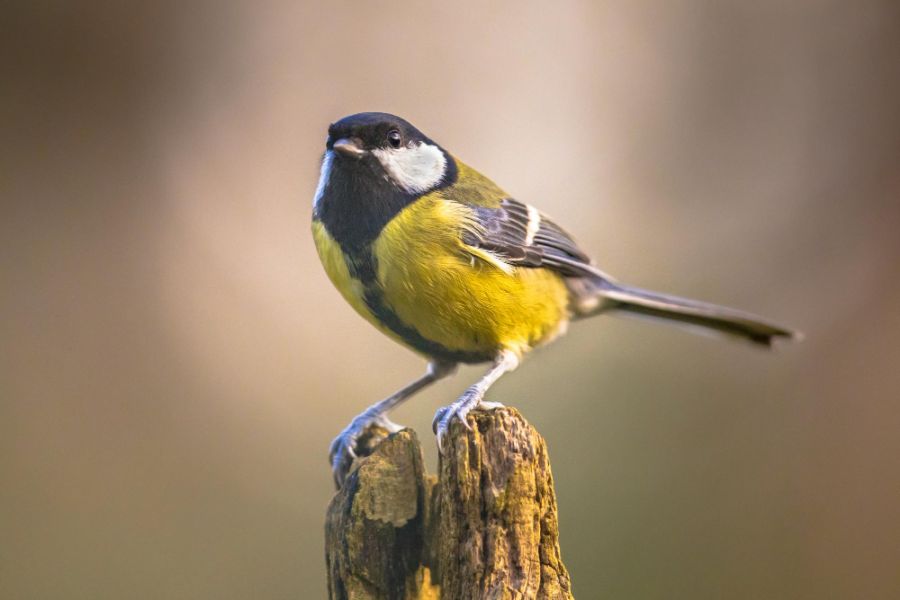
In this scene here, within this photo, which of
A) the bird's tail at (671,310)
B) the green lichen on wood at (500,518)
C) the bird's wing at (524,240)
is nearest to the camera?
the green lichen on wood at (500,518)

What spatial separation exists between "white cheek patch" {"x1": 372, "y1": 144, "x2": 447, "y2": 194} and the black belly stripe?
0.67 ft

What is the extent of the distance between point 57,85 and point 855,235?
4.14 meters

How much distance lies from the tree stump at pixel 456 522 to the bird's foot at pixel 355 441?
11.8 inches

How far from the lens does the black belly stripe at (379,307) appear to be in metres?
1.91

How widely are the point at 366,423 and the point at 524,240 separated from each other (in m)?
0.61

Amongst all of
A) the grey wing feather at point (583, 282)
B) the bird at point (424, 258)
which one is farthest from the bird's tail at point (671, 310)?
the bird at point (424, 258)

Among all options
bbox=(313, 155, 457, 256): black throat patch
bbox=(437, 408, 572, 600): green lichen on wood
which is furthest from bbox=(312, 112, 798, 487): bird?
bbox=(437, 408, 572, 600): green lichen on wood

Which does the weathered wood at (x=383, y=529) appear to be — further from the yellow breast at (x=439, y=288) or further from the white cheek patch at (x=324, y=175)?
the white cheek patch at (x=324, y=175)

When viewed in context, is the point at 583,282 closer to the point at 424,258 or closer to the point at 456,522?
the point at 424,258

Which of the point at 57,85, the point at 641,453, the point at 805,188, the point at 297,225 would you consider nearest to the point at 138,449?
the point at 297,225

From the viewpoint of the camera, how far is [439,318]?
75.6 inches

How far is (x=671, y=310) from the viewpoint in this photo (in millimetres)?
2439

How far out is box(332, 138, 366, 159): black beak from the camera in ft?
6.22

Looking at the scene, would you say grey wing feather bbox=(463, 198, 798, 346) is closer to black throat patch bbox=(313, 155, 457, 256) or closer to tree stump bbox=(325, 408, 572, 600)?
black throat patch bbox=(313, 155, 457, 256)
